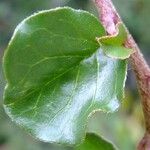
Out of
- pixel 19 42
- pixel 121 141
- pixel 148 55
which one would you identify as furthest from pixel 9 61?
pixel 148 55

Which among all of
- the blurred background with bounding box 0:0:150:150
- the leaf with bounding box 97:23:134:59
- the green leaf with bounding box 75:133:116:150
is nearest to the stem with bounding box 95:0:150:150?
the leaf with bounding box 97:23:134:59

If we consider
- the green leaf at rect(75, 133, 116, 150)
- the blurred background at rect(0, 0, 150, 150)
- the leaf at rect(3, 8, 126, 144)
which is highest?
the leaf at rect(3, 8, 126, 144)

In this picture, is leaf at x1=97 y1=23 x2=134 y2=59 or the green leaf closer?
leaf at x1=97 y1=23 x2=134 y2=59

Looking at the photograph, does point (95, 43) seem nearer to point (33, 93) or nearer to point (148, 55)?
point (33, 93)

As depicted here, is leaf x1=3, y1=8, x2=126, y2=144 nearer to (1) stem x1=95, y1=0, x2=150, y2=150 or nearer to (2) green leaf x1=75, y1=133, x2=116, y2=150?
(1) stem x1=95, y1=0, x2=150, y2=150

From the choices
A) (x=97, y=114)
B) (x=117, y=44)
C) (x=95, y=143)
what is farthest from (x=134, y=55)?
(x=97, y=114)

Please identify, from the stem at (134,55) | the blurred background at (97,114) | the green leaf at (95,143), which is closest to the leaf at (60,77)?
the stem at (134,55)

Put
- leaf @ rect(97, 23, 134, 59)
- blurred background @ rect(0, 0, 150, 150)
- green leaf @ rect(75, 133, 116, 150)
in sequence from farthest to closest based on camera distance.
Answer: blurred background @ rect(0, 0, 150, 150) → green leaf @ rect(75, 133, 116, 150) → leaf @ rect(97, 23, 134, 59)

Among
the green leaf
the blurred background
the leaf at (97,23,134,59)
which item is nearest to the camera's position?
the leaf at (97,23,134,59)
